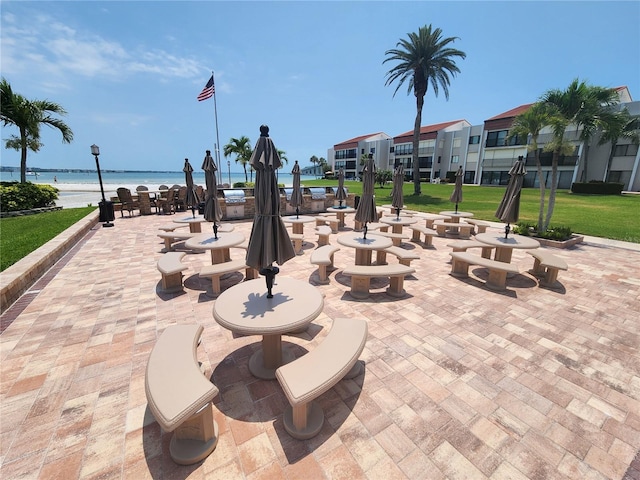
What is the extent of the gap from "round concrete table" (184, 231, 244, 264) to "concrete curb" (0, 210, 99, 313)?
3.14m

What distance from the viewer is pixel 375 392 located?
331 cm

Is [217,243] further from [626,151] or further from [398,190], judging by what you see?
[626,151]

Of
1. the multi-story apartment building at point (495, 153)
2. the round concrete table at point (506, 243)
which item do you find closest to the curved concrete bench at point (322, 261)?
the round concrete table at point (506, 243)

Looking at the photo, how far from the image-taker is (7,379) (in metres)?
3.38

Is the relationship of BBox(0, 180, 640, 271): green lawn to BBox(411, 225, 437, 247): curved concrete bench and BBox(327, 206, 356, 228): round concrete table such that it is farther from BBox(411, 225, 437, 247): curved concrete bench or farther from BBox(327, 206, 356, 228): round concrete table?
BBox(327, 206, 356, 228): round concrete table

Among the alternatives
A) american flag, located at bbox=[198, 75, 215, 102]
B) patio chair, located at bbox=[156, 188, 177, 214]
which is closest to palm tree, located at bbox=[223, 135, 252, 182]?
american flag, located at bbox=[198, 75, 215, 102]

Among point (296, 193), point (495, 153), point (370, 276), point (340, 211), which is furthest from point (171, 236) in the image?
point (495, 153)

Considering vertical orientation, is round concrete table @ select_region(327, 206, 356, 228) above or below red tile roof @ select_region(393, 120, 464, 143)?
below

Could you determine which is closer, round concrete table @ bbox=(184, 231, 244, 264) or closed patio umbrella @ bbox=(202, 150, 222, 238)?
round concrete table @ bbox=(184, 231, 244, 264)

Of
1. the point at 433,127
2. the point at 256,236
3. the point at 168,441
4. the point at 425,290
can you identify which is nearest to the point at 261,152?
the point at 256,236

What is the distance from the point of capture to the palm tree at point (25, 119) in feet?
49.4

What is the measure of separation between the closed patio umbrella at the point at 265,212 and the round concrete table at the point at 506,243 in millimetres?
6278

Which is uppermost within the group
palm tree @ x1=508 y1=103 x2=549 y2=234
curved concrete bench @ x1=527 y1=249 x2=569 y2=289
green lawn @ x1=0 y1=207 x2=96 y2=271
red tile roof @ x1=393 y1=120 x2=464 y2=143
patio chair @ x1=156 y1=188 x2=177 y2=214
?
red tile roof @ x1=393 y1=120 x2=464 y2=143

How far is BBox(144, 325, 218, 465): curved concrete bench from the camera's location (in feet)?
Result: 7.39
